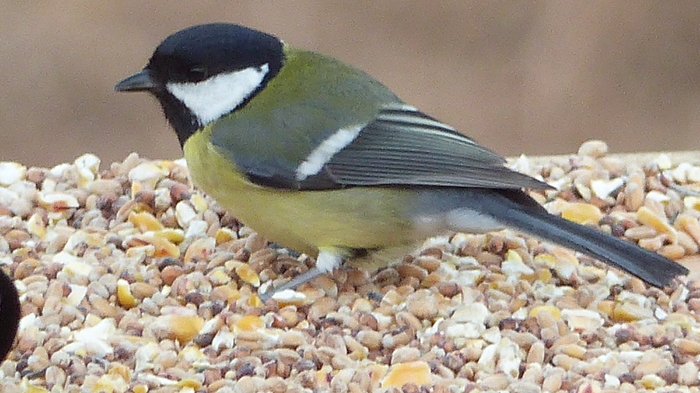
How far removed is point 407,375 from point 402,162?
0.47 metres

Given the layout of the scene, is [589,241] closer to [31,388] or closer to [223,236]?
[223,236]

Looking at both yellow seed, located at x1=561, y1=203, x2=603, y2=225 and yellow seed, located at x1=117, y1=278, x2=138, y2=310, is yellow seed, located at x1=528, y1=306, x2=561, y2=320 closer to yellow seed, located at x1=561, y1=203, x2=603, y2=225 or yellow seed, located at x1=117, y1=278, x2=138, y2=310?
yellow seed, located at x1=561, y1=203, x2=603, y2=225

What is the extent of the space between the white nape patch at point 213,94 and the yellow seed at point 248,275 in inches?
11.7

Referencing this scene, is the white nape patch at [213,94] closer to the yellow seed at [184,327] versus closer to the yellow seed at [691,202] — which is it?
the yellow seed at [184,327]

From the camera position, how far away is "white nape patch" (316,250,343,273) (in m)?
1.81

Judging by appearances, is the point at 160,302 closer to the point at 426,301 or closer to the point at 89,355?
the point at 89,355

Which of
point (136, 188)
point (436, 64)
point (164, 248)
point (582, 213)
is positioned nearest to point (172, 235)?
point (164, 248)

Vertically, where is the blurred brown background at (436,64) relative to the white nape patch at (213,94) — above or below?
above

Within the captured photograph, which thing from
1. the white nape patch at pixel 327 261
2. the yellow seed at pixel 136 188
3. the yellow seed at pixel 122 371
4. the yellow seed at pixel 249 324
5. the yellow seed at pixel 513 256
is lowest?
the yellow seed at pixel 122 371

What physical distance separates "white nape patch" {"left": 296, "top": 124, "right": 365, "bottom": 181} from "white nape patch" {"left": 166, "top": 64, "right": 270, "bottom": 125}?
0.20m

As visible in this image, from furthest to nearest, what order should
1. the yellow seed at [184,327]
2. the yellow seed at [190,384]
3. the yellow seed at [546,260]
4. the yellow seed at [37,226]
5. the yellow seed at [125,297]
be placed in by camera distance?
the yellow seed at [37,226], the yellow seed at [546,260], the yellow seed at [125,297], the yellow seed at [184,327], the yellow seed at [190,384]

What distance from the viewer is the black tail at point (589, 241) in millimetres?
1651

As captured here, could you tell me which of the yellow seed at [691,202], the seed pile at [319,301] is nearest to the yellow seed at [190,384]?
the seed pile at [319,301]

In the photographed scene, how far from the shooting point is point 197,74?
6.24ft
